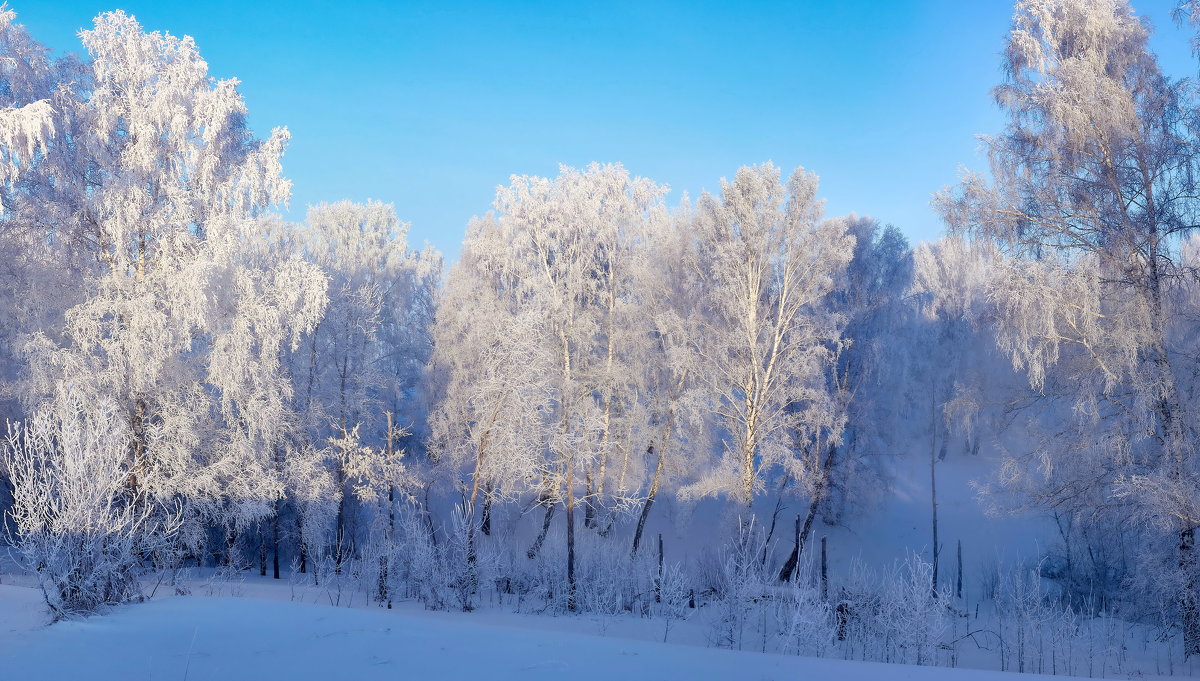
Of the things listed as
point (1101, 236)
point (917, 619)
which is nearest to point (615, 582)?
point (917, 619)

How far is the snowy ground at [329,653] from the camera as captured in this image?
210 inches

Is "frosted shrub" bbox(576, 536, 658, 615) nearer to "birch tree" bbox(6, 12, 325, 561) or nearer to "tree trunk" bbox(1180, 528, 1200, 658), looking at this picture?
"birch tree" bbox(6, 12, 325, 561)

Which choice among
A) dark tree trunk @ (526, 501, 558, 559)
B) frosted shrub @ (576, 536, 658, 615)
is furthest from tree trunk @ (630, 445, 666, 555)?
frosted shrub @ (576, 536, 658, 615)

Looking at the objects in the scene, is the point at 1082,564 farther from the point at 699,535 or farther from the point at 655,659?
the point at 655,659

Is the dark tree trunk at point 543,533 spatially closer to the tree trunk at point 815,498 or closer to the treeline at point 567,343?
the treeline at point 567,343

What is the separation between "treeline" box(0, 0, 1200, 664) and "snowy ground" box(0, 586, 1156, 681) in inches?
41.8

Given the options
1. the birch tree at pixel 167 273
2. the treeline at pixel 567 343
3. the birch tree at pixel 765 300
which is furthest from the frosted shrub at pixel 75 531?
the birch tree at pixel 765 300

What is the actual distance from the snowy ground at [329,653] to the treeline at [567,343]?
106 centimetres

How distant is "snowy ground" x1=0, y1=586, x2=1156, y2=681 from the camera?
5332mm

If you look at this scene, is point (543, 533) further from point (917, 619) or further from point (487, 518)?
point (917, 619)

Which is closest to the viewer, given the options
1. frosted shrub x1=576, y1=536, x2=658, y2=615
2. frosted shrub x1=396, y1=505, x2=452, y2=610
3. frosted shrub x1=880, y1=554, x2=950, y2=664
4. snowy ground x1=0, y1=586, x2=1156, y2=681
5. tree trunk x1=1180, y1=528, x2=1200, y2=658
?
snowy ground x1=0, y1=586, x2=1156, y2=681

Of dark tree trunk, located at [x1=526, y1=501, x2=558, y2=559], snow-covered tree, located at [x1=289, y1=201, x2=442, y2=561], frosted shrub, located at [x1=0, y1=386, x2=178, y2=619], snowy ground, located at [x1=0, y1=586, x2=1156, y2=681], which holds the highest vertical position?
snow-covered tree, located at [x1=289, y1=201, x2=442, y2=561]

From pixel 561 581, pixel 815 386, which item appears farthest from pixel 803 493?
pixel 561 581

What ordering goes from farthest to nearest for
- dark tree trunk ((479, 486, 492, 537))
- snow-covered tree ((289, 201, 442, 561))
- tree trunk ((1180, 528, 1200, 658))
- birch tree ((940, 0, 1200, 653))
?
snow-covered tree ((289, 201, 442, 561)), dark tree trunk ((479, 486, 492, 537)), birch tree ((940, 0, 1200, 653)), tree trunk ((1180, 528, 1200, 658))
